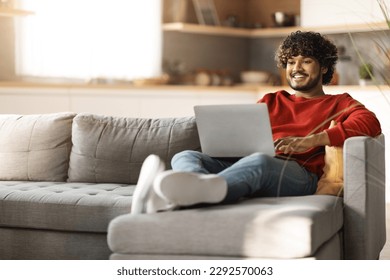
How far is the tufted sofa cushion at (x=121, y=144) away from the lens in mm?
3596

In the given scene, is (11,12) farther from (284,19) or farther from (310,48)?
(310,48)

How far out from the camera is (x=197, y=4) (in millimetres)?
6477

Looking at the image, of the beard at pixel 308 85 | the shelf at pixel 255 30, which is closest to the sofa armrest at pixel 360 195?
the beard at pixel 308 85

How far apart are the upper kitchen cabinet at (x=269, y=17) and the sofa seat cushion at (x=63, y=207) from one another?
3.00 m

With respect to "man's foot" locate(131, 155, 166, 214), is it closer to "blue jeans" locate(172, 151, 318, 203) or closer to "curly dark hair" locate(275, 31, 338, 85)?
"blue jeans" locate(172, 151, 318, 203)

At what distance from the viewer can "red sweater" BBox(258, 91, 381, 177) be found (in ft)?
9.95

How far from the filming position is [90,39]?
19.2 feet

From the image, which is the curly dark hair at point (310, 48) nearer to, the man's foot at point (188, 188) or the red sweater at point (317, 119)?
the red sweater at point (317, 119)

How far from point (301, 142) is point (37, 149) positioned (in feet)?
4.87

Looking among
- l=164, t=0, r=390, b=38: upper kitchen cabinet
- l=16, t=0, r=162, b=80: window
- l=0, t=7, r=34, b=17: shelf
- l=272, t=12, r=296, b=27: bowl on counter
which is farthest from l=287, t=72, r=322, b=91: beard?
l=272, t=12, r=296, b=27: bowl on counter

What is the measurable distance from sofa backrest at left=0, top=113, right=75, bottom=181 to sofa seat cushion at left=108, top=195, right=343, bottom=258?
50.8 inches

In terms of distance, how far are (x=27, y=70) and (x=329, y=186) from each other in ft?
10.7

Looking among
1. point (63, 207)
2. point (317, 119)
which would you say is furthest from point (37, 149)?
point (317, 119)

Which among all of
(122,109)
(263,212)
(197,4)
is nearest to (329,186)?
(263,212)
